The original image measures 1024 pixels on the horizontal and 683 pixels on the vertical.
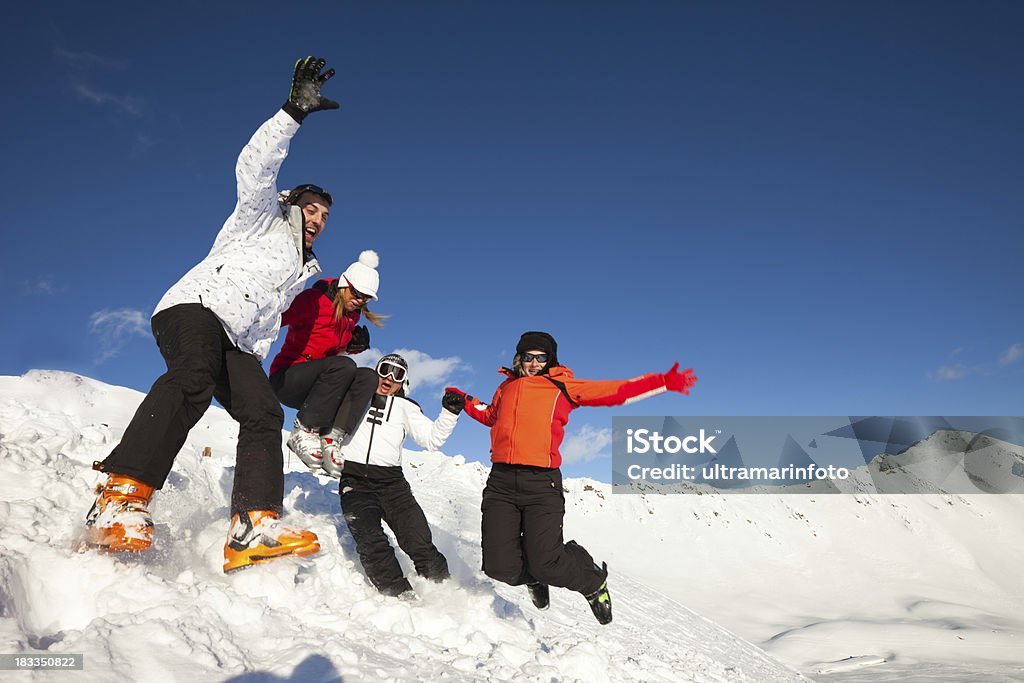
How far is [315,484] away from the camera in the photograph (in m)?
5.67

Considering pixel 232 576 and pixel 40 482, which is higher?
pixel 40 482

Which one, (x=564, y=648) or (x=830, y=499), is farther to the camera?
(x=830, y=499)

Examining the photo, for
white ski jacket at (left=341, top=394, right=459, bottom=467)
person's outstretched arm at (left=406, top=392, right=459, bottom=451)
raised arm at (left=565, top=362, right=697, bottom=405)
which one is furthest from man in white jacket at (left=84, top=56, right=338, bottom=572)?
raised arm at (left=565, top=362, right=697, bottom=405)

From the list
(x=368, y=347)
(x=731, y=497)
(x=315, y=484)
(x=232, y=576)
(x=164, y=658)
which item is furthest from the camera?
(x=731, y=497)

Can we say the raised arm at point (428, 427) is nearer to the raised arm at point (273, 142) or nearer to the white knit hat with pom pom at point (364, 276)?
the white knit hat with pom pom at point (364, 276)

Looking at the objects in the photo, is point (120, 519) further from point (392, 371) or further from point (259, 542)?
point (392, 371)

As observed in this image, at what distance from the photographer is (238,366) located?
3041 millimetres

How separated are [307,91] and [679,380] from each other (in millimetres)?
2996

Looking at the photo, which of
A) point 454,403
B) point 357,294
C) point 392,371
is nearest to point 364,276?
point 357,294

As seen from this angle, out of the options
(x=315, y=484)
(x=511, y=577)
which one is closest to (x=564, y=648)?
(x=511, y=577)

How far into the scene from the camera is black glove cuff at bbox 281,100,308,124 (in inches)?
113

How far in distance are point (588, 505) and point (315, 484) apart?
50.6 ft

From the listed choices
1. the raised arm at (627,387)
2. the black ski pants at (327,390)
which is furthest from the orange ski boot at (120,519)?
the raised arm at (627,387)

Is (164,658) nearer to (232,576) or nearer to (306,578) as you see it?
(232,576)
